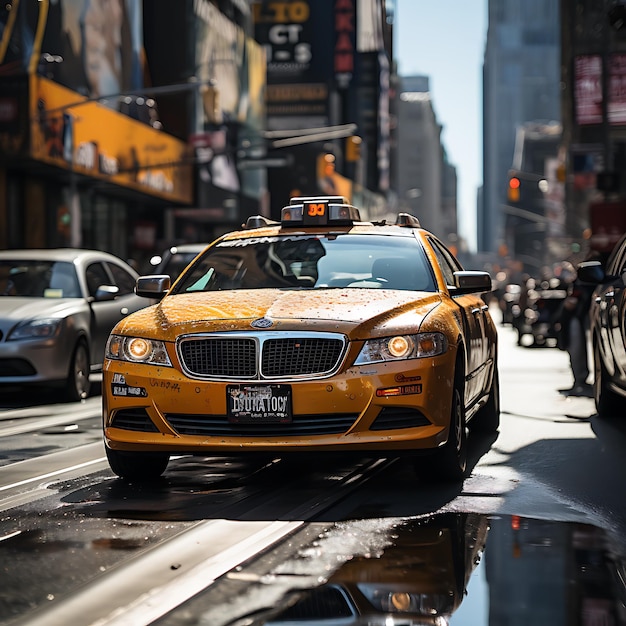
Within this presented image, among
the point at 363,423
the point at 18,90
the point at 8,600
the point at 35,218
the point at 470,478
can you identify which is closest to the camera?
the point at 8,600

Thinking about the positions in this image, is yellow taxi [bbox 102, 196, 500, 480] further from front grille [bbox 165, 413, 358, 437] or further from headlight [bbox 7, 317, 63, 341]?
headlight [bbox 7, 317, 63, 341]

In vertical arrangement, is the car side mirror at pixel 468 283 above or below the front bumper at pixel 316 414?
above

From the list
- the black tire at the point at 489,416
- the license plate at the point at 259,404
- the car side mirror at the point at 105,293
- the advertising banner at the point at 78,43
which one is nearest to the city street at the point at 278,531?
the license plate at the point at 259,404

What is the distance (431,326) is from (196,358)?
1.32m

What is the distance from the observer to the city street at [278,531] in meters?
4.80

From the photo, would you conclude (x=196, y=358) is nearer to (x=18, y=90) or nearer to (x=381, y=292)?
(x=381, y=292)

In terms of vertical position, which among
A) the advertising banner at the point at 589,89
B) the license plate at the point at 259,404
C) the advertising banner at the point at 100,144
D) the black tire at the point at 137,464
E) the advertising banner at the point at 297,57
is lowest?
the black tire at the point at 137,464

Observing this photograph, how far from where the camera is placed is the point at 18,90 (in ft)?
116

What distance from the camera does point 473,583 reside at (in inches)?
200

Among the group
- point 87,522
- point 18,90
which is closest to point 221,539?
point 87,522

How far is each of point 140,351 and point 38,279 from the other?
7787 millimetres

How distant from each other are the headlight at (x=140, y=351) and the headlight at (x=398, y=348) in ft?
3.61

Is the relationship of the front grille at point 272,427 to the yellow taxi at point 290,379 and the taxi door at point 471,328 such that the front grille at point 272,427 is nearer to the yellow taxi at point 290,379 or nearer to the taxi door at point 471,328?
the yellow taxi at point 290,379

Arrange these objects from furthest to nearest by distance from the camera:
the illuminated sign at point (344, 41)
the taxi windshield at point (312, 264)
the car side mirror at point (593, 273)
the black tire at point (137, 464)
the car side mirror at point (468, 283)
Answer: the illuminated sign at point (344, 41), the car side mirror at point (593, 273), the car side mirror at point (468, 283), the taxi windshield at point (312, 264), the black tire at point (137, 464)
